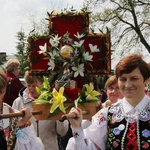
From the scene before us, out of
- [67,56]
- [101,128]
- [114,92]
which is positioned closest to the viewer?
[101,128]

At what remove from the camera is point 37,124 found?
3.69 metres

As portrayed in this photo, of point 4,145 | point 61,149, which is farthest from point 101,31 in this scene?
point 61,149

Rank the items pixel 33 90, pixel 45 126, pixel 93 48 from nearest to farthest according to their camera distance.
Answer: pixel 93 48 → pixel 45 126 → pixel 33 90

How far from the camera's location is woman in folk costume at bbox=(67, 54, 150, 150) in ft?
8.59

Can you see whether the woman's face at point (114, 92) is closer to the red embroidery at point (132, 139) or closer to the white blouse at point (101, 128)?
the white blouse at point (101, 128)

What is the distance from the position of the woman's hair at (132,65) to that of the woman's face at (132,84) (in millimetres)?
24

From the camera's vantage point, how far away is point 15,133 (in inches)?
106

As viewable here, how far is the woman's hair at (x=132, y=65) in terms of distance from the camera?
8.67 feet

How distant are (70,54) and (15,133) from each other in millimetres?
799

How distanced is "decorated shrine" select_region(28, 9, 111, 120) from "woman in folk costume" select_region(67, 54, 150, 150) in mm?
266

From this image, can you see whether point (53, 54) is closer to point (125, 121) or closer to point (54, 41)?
point (54, 41)

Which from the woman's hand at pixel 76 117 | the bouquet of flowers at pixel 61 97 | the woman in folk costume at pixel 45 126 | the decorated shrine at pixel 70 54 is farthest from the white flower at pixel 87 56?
the woman's hand at pixel 76 117

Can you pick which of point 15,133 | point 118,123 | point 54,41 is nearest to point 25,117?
point 15,133

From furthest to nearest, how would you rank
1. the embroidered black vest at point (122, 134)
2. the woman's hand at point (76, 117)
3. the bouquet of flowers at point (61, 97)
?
1. the bouquet of flowers at point (61, 97)
2. the embroidered black vest at point (122, 134)
3. the woman's hand at point (76, 117)
